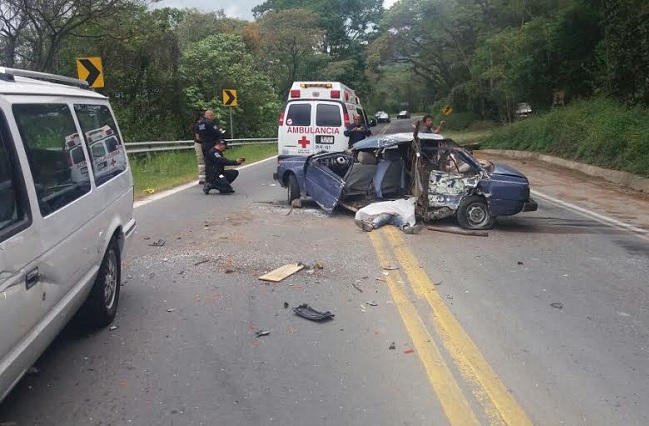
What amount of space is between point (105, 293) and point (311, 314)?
167 cm

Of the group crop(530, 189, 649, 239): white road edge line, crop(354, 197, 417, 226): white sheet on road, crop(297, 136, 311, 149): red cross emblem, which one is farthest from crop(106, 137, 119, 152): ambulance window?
crop(297, 136, 311, 149): red cross emblem

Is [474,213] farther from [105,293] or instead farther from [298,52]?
[298,52]

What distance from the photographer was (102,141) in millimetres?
5336

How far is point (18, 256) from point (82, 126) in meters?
1.98

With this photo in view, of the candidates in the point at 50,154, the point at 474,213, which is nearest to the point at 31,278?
the point at 50,154

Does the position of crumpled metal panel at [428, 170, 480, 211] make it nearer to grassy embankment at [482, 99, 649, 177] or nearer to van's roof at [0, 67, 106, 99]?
van's roof at [0, 67, 106, 99]

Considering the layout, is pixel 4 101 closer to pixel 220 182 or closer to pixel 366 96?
pixel 220 182

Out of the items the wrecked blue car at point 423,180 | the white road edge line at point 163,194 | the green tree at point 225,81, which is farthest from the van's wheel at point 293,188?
the green tree at point 225,81

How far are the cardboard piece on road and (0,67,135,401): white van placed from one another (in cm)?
158

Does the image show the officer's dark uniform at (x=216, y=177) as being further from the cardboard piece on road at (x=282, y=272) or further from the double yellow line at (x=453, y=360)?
the double yellow line at (x=453, y=360)

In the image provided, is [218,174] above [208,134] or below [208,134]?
below

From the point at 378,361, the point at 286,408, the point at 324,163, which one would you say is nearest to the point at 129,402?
the point at 286,408

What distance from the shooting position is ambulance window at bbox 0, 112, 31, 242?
124 inches

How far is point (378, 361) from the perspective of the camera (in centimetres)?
437
